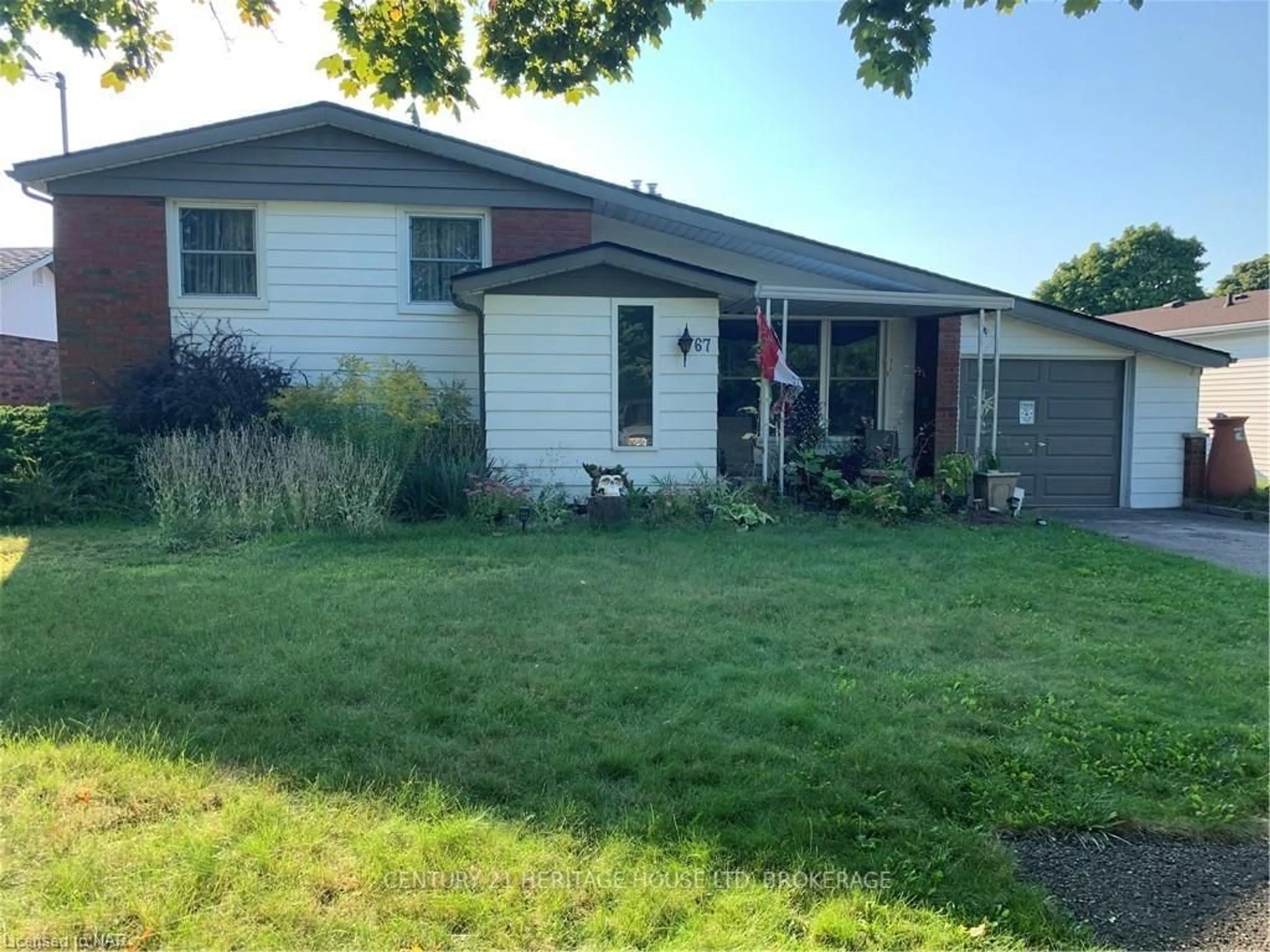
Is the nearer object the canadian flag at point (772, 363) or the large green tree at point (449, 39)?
the large green tree at point (449, 39)

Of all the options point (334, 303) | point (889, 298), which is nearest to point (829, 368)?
point (889, 298)

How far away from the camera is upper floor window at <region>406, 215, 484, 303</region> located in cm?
1162

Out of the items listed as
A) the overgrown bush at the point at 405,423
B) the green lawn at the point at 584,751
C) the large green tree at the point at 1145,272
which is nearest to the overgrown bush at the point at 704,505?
the overgrown bush at the point at 405,423

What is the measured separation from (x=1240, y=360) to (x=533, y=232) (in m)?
16.4

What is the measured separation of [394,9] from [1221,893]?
6462 millimetres

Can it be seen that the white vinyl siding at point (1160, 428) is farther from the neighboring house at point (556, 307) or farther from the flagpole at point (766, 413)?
the flagpole at point (766, 413)

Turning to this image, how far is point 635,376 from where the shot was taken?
34.2 feet

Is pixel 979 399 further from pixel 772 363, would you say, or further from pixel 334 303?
pixel 334 303

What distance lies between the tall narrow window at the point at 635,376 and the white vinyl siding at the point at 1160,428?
8.00 metres

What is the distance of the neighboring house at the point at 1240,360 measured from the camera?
17.7 metres

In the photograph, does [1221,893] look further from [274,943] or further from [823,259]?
[823,259]

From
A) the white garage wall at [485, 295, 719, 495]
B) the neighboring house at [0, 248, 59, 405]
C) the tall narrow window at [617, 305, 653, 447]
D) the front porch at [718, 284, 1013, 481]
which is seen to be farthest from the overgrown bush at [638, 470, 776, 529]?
the neighboring house at [0, 248, 59, 405]

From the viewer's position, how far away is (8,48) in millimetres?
5938

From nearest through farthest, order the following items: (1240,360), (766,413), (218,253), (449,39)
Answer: (449,39) → (766,413) → (218,253) → (1240,360)
